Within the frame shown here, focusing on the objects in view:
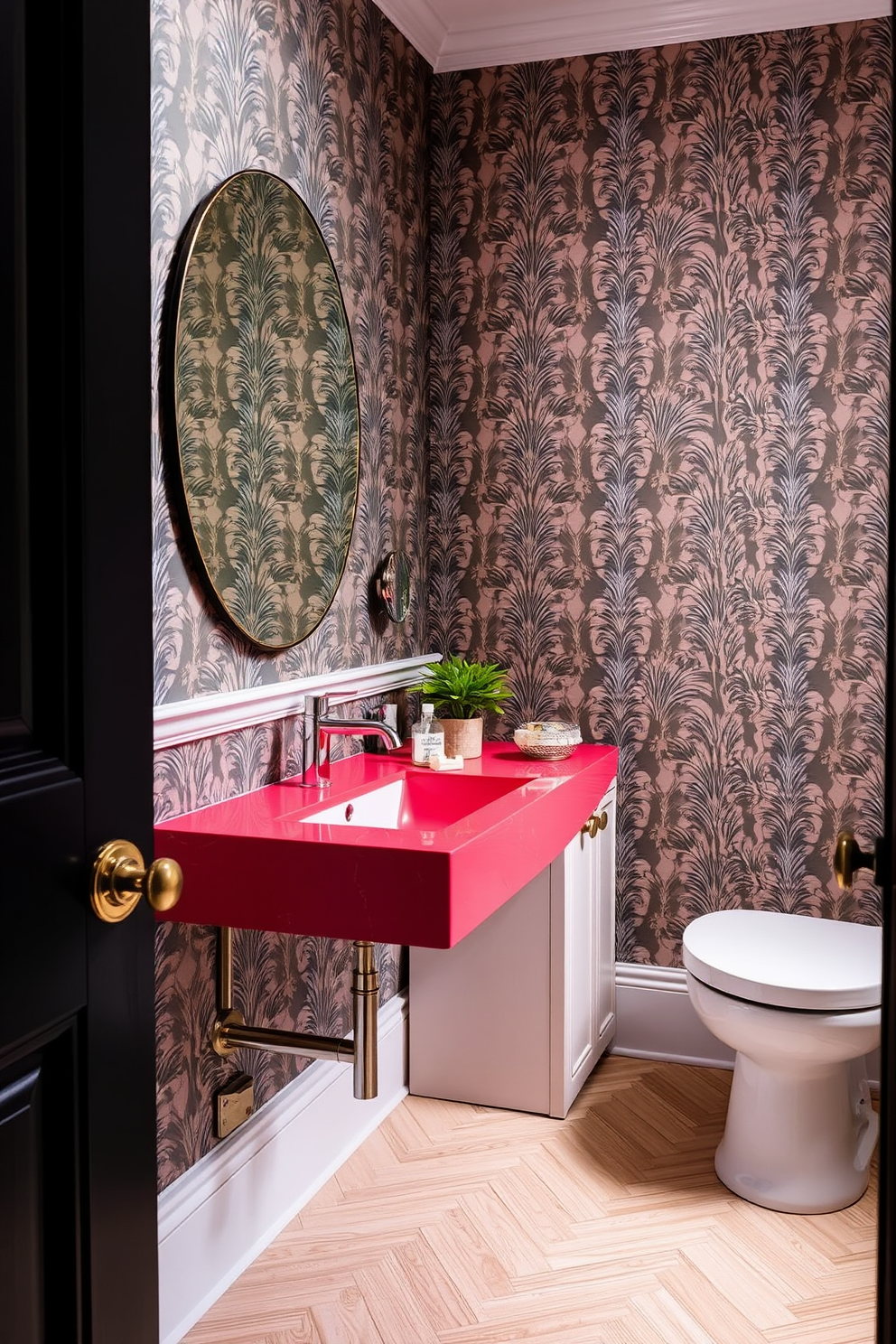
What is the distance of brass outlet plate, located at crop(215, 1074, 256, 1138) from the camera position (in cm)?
193

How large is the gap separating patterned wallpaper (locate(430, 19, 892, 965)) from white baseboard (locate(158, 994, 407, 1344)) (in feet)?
3.11

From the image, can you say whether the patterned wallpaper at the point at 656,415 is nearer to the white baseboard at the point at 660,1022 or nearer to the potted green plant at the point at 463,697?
the white baseboard at the point at 660,1022

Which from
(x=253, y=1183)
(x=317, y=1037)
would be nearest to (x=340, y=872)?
(x=317, y=1037)

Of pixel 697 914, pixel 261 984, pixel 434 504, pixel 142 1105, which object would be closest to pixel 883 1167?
pixel 142 1105

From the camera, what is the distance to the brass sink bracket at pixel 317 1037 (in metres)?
1.92

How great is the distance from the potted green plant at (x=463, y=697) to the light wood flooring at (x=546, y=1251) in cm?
84

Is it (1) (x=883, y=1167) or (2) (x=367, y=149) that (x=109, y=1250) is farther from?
(2) (x=367, y=149)

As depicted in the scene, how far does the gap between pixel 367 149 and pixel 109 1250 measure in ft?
7.65

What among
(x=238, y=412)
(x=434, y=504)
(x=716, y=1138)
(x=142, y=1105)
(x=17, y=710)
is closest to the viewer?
(x=17, y=710)

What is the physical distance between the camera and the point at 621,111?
285cm

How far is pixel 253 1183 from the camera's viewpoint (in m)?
2.02

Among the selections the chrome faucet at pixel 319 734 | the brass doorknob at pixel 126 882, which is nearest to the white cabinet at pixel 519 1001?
the chrome faucet at pixel 319 734

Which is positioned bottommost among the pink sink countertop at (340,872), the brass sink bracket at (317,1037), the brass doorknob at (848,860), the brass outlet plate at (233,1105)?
the brass outlet plate at (233,1105)

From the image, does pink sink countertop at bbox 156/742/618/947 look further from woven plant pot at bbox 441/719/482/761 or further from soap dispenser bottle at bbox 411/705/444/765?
woven plant pot at bbox 441/719/482/761
